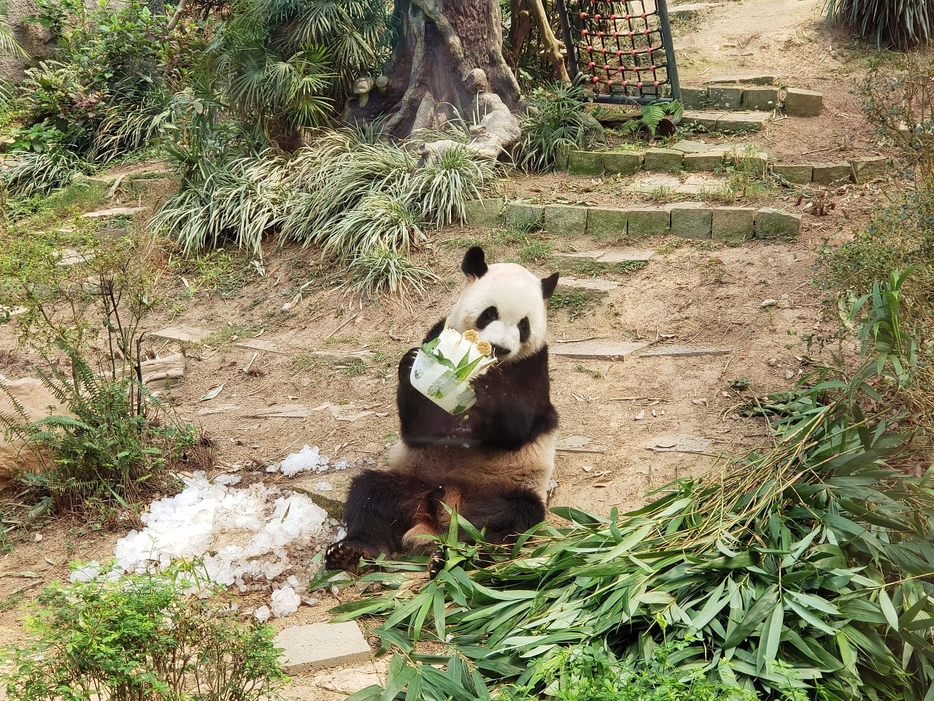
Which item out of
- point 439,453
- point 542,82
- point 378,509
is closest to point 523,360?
point 439,453

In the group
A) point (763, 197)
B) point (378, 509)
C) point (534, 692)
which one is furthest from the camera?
point (763, 197)

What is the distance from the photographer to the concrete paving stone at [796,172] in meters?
7.23

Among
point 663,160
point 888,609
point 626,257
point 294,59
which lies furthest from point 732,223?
point 294,59

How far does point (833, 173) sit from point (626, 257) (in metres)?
2.09

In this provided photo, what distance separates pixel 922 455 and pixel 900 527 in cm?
59

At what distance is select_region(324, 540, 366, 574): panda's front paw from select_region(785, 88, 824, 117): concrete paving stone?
6.82 metres

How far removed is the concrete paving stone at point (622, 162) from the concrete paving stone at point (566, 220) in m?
1.01

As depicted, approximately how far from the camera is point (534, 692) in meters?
3.03

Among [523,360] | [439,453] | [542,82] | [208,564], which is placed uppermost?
[542,82]

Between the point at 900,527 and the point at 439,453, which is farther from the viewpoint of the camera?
the point at 439,453

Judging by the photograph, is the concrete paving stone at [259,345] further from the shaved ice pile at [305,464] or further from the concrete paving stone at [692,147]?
the concrete paving stone at [692,147]

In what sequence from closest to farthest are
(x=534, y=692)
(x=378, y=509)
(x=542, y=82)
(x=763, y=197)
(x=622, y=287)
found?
(x=534, y=692), (x=378, y=509), (x=622, y=287), (x=763, y=197), (x=542, y=82)

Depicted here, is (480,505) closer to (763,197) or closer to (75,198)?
(763,197)

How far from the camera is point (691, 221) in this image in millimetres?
6758
